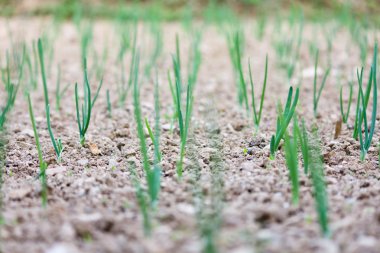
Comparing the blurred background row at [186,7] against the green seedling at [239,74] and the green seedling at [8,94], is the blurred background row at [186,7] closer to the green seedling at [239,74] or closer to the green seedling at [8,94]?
the green seedling at [239,74]

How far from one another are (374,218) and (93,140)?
0.87 metres

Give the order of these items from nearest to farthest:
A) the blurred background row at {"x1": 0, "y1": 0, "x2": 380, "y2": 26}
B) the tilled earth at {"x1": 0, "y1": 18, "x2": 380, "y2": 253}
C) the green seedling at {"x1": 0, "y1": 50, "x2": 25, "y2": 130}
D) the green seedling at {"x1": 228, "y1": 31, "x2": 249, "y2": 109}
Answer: the tilled earth at {"x1": 0, "y1": 18, "x2": 380, "y2": 253} < the green seedling at {"x1": 0, "y1": 50, "x2": 25, "y2": 130} < the green seedling at {"x1": 228, "y1": 31, "x2": 249, "y2": 109} < the blurred background row at {"x1": 0, "y1": 0, "x2": 380, "y2": 26}

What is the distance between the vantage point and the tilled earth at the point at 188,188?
83 cm

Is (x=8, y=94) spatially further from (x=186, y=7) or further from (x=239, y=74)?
(x=186, y=7)

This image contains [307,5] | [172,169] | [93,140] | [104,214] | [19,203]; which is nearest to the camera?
[104,214]

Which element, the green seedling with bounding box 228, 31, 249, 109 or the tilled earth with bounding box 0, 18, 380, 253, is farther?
the green seedling with bounding box 228, 31, 249, 109

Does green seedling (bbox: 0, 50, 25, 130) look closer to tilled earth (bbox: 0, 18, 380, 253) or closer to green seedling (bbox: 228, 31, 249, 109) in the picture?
tilled earth (bbox: 0, 18, 380, 253)

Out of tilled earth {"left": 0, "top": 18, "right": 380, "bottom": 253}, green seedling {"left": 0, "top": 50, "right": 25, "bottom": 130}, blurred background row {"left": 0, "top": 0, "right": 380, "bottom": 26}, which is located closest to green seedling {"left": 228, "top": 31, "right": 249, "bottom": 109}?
tilled earth {"left": 0, "top": 18, "right": 380, "bottom": 253}

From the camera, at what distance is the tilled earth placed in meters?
0.83

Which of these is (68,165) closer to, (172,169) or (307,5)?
(172,169)

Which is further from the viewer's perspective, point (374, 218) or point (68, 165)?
point (68, 165)

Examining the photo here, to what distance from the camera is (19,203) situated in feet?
3.33

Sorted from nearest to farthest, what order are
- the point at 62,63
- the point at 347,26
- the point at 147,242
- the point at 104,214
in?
1. the point at 147,242
2. the point at 104,214
3. the point at 62,63
4. the point at 347,26

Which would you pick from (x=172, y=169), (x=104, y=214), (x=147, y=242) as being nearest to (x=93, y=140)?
(x=172, y=169)
